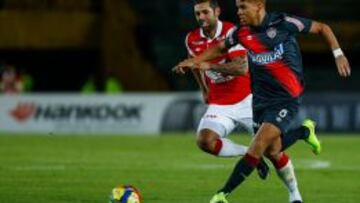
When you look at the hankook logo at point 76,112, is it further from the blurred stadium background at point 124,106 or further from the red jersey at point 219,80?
the red jersey at point 219,80

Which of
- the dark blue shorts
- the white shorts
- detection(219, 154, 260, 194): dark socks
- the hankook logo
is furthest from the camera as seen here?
the hankook logo

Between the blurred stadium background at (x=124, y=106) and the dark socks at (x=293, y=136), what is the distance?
82 centimetres

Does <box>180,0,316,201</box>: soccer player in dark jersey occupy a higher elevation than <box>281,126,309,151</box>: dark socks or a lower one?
higher

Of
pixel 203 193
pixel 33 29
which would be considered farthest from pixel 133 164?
pixel 33 29

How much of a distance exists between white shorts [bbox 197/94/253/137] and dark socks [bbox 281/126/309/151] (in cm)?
127

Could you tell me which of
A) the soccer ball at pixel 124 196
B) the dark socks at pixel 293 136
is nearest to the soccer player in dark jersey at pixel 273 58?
the dark socks at pixel 293 136

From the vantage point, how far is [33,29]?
35.5 metres

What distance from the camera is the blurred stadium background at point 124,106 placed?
1471cm

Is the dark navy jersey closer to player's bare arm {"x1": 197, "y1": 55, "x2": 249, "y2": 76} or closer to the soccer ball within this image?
player's bare arm {"x1": 197, "y1": 55, "x2": 249, "y2": 76}

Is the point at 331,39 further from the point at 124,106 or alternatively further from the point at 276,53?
the point at 124,106

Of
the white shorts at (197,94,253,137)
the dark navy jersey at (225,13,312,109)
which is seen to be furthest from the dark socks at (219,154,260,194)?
the white shorts at (197,94,253,137)

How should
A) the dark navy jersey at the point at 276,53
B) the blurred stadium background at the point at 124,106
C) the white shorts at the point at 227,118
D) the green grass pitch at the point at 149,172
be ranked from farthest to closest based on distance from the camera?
1. the blurred stadium background at the point at 124,106
2. the white shorts at the point at 227,118
3. the green grass pitch at the point at 149,172
4. the dark navy jersey at the point at 276,53

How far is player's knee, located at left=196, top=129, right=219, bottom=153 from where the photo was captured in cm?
1325

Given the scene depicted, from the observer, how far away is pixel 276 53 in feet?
37.2
